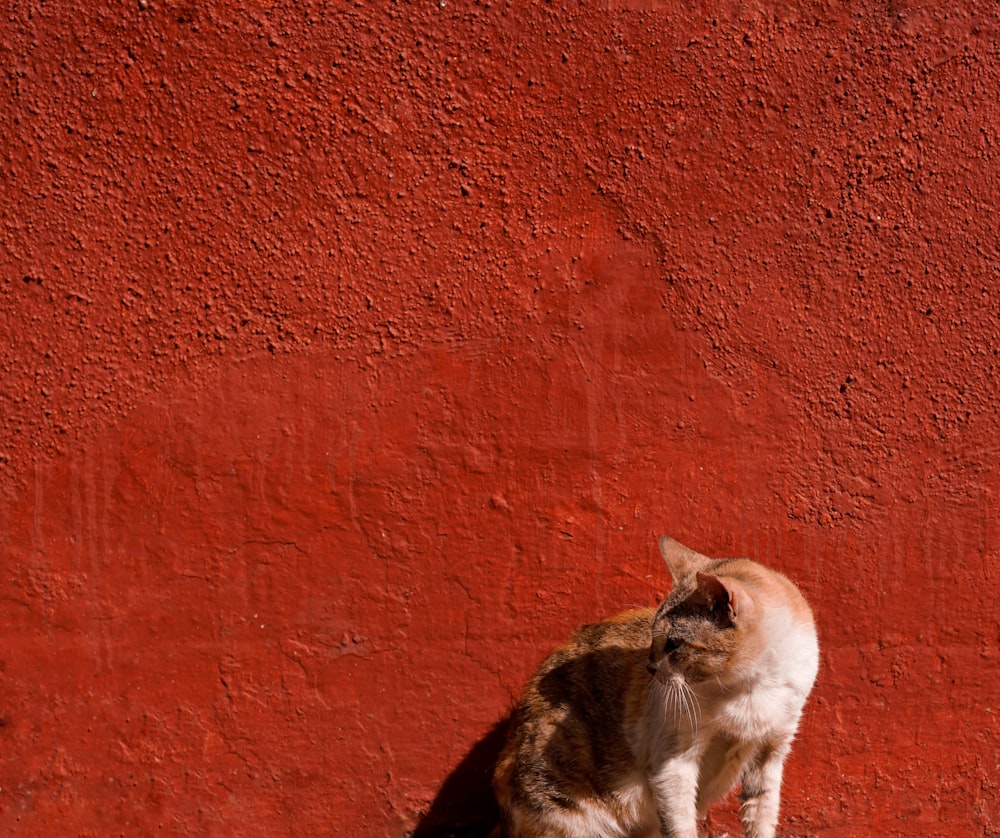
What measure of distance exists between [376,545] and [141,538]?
80cm

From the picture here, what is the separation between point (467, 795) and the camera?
129 inches

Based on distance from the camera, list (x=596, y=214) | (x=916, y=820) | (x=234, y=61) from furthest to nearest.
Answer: (x=916, y=820) < (x=596, y=214) < (x=234, y=61)

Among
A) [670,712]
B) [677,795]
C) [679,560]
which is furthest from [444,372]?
[677,795]

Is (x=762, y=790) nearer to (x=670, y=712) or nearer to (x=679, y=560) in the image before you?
(x=670, y=712)

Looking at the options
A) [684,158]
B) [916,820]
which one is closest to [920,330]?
[684,158]

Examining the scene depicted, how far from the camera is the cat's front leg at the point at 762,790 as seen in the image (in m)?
2.86

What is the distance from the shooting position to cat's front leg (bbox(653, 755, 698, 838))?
2675mm

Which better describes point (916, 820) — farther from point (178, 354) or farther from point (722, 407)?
point (178, 354)

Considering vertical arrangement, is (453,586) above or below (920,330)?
below

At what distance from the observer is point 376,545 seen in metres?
3.10

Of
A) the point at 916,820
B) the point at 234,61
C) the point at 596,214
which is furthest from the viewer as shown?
the point at 916,820

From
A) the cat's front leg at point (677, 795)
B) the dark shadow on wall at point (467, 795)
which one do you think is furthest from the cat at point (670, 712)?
the dark shadow on wall at point (467, 795)

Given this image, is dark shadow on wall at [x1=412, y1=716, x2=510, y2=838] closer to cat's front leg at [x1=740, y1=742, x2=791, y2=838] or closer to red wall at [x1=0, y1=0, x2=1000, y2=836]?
red wall at [x1=0, y1=0, x2=1000, y2=836]

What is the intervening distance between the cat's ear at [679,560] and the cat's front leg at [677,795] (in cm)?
56
